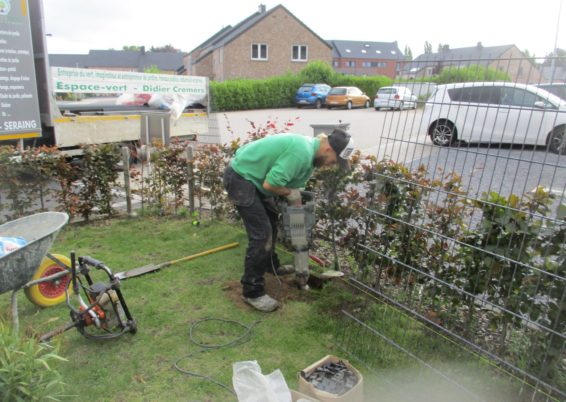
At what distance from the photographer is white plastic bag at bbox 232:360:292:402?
7.19 feet

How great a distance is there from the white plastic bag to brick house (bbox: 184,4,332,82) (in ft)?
117

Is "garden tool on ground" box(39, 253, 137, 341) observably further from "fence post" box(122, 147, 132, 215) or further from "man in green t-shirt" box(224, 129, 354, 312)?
"fence post" box(122, 147, 132, 215)

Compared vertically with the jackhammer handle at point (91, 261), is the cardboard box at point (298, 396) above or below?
below

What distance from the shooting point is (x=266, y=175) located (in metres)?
3.46

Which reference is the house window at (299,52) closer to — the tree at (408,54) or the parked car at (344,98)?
the parked car at (344,98)

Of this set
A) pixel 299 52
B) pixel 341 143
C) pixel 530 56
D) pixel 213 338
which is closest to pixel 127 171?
pixel 213 338

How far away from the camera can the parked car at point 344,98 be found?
29062 mm

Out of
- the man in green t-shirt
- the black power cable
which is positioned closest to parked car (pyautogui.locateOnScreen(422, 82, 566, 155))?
the man in green t-shirt

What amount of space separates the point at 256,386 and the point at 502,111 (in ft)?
6.98

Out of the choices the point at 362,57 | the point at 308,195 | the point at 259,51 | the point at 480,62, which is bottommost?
the point at 308,195

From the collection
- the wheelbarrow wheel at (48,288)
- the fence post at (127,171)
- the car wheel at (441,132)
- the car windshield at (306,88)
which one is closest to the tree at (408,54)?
the car wheel at (441,132)

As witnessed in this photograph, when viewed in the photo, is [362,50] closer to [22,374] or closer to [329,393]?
[329,393]

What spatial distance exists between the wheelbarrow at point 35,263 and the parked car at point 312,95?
2783cm

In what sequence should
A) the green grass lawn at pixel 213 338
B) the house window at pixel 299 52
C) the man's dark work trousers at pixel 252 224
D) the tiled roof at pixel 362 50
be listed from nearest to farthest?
the green grass lawn at pixel 213 338 < the man's dark work trousers at pixel 252 224 < the house window at pixel 299 52 < the tiled roof at pixel 362 50
